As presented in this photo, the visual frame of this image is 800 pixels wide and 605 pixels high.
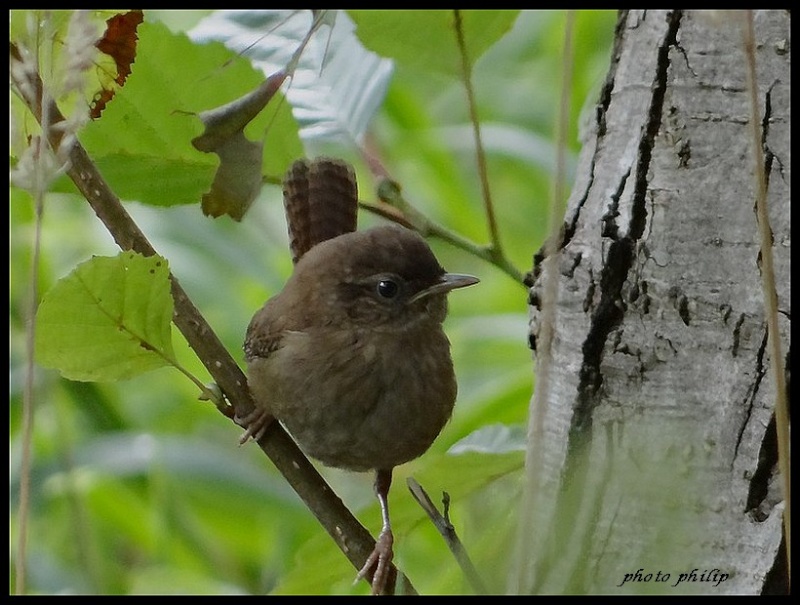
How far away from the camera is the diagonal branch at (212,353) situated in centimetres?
162

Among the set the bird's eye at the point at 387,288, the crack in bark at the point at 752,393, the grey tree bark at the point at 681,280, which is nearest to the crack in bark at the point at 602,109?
the grey tree bark at the point at 681,280

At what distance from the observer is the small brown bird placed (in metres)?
2.29

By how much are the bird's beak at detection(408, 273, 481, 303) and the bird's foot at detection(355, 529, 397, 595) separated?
29.8 inches

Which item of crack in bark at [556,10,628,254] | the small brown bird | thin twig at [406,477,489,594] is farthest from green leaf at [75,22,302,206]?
thin twig at [406,477,489,594]

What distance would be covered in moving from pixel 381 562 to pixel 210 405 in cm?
158

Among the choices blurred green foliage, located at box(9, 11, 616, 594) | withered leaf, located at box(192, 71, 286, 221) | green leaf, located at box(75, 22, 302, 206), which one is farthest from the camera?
blurred green foliage, located at box(9, 11, 616, 594)

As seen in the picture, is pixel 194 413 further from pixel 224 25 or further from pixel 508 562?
pixel 508 562

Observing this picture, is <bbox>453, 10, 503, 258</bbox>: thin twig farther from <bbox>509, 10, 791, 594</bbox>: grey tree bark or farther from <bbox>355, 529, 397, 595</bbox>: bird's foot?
<bbox>355, 529, 397, 595</bbox>: bird's foot

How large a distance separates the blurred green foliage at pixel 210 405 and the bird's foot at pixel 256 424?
0.31 m

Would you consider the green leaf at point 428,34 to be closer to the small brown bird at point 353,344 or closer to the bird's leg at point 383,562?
the small brown bird at point 353,344

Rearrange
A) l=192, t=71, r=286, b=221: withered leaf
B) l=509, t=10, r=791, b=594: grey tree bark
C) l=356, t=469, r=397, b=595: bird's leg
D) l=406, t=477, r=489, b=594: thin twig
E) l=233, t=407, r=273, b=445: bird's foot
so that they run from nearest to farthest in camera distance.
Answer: l=406, t=477, r=489, b=594: thin twig, l=509, t=10, r=791, b=594: grey tree bark, l=192, t=71, r=286, b=221: withered leaf, l=356, t=469, r=397, b=595: bird's leg, l=233, t=407, r=273, b=445: bird's foot

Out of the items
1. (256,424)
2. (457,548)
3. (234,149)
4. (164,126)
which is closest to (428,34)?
(234,149)

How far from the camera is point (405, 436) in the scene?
7.59 feet

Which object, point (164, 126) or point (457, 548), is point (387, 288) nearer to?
point (164, 126)
